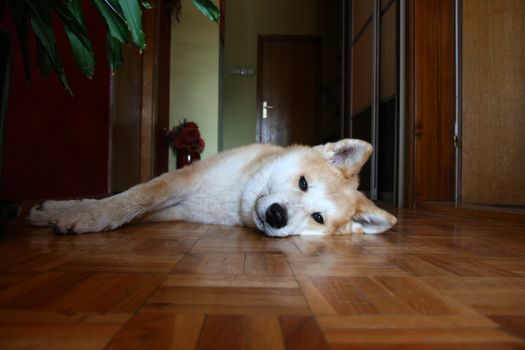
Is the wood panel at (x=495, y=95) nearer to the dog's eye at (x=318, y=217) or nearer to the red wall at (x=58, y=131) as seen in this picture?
the dog's eye at (x=318, y=217)

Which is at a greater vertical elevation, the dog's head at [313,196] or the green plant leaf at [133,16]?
the green plant leaf at [133,16]

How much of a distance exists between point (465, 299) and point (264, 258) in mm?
568

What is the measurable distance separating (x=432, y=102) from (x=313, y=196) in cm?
248

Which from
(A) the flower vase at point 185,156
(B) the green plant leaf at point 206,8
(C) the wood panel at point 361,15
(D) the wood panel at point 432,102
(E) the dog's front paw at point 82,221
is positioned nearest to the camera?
(B) the green plant leaf at point 206,8

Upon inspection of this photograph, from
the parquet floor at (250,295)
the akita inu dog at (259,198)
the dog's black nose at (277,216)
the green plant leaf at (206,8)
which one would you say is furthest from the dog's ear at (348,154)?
the green plant leaf at (206,8)

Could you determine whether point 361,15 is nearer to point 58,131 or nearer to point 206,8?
point 58,131

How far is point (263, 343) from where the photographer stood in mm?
564

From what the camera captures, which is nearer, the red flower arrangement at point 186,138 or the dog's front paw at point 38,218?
the dog's front paw at point 38,218

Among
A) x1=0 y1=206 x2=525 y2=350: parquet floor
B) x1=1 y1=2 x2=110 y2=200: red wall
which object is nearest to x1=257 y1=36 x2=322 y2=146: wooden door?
x1=1 y1=2 x2=110 y2=200: red wall

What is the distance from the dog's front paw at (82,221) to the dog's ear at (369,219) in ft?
3.68

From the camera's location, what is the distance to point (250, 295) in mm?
807

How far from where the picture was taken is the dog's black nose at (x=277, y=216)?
1.74m

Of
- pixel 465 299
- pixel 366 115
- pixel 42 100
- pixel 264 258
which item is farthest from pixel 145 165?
pixel 465 299

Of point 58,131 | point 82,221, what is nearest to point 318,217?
point 82,221
